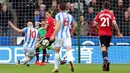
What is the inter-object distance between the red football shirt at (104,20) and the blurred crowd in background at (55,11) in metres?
6.31

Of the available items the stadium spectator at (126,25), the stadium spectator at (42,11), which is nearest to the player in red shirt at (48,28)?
the stadium spectator at (42,11)

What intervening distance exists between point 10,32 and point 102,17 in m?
7.44

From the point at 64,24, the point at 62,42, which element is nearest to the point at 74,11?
the point at 64,24

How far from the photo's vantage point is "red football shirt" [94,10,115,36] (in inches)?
659

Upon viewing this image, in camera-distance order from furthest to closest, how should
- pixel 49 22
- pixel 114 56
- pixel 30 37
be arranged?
pixel 114 56 → pixel 49 22 → pixel 30 37

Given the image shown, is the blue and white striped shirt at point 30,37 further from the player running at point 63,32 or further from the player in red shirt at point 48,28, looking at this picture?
the player running at point 63,32

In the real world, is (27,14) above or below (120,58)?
above

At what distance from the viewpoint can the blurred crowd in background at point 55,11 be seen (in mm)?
23406

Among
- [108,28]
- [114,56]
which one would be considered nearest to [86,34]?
[114,56]

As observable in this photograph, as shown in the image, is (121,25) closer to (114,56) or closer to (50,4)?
(114,56)

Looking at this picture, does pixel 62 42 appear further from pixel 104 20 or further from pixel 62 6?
pixel 104 20

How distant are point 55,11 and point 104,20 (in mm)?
7143

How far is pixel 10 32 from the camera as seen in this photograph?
23219 mm

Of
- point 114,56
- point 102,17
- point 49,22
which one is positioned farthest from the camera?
point 114,56
